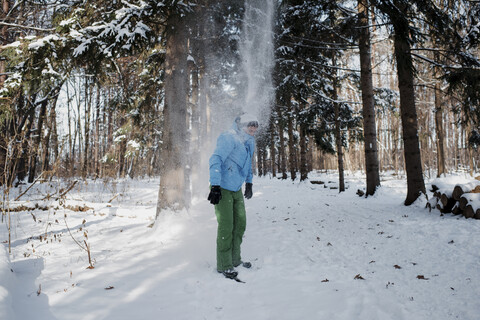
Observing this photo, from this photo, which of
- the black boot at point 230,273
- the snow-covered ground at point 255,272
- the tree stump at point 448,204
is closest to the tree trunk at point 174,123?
the snow-covered ground at point 255,272

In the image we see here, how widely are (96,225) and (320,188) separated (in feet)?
37.9

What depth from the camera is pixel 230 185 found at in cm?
350

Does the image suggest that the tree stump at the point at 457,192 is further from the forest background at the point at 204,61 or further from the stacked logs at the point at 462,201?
the forest background at the point at 204,61

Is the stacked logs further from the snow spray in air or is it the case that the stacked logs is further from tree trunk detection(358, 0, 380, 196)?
the snow spray in air

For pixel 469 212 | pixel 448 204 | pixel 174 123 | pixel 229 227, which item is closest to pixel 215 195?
pixel 229 227

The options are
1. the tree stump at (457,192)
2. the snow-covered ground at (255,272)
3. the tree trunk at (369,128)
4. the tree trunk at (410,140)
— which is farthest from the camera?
the tree trunk at (369,128)

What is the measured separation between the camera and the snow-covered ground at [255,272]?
8.04ft

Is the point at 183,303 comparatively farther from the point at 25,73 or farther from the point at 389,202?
the point at 389,202

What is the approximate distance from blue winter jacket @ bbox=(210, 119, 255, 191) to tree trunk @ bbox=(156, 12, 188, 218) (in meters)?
2.58

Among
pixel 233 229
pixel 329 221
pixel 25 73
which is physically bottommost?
pixel 329 221

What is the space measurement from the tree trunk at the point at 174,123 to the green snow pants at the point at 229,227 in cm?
247

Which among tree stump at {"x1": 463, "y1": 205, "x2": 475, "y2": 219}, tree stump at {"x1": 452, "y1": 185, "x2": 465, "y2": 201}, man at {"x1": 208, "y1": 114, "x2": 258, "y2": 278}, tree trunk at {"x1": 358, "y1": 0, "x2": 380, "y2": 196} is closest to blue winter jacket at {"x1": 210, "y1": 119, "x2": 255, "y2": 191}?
man at {"x1": 208, "y1": 114, "x2": 258, "y2": 278}

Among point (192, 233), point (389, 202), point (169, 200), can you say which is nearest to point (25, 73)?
point (169, 200)

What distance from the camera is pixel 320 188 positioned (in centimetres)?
1457
